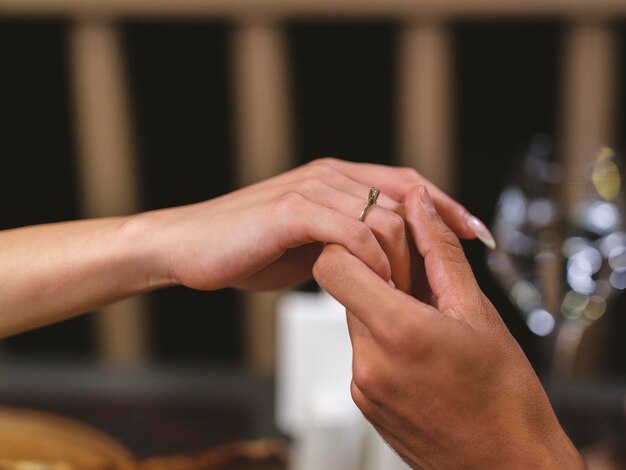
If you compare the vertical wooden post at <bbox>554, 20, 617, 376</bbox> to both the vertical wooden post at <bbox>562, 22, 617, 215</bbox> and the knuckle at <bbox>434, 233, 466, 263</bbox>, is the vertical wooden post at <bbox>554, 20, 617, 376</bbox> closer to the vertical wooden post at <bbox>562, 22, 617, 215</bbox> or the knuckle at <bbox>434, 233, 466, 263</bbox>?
the vertical wooden post at <bbox>562, 22, 617, 215</bbox>

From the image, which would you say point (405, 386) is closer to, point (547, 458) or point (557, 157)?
point (547, 458)

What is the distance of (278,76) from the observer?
1924mm

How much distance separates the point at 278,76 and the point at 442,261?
4.31 ft

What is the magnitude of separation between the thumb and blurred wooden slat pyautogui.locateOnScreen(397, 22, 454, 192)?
1.18 meters

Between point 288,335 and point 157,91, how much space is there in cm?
111

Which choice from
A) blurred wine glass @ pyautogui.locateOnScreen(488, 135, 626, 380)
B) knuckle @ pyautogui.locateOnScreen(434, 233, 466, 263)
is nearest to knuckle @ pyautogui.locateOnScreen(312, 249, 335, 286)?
knuckle @ pyautogui.locateOnScreen(434, 233, 466, 263)

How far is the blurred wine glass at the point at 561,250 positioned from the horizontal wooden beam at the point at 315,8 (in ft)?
2.15

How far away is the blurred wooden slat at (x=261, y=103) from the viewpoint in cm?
189

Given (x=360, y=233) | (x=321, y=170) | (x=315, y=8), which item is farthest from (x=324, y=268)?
(x=315, y=8)

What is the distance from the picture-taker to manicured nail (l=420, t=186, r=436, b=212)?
0.74 metres

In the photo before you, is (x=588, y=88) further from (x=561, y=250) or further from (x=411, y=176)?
(x=411, y=176)

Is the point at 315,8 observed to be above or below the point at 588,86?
above

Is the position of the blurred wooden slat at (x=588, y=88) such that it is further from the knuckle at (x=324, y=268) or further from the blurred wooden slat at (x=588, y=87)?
the knuckle at (x=324, y=268)

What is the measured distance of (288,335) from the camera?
1061mm
